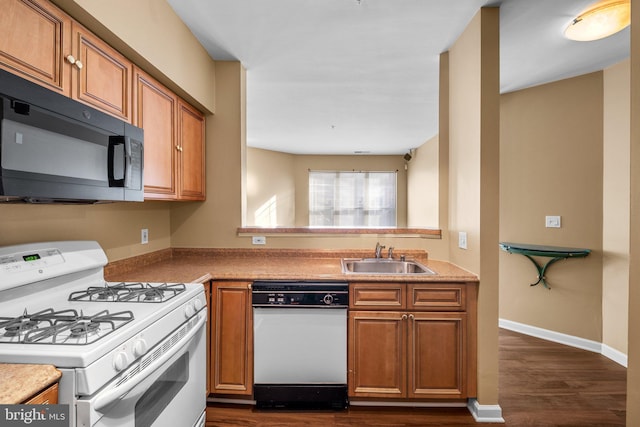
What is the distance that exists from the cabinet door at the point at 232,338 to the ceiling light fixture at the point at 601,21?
2.72 m

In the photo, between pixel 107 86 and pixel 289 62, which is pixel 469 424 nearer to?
pixel 107 86

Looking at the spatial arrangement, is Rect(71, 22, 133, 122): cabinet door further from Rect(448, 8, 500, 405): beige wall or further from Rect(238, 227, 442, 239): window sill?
Rect(448, 8, 500, 405): beige wall

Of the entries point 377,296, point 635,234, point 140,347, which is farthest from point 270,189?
point 635,234

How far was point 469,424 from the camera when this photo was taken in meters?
1.92

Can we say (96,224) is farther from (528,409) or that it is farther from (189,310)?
(528,409)

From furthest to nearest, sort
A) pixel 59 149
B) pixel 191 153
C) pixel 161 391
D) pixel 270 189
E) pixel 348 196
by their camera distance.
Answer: pixel 348 196
pixel 270 189
pixel 191 153
pixel 161 391
pixel 59 149

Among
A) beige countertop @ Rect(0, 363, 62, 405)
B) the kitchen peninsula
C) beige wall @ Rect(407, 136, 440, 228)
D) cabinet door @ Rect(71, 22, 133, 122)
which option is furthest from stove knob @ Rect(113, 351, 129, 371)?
beige wall @ Rect(407, 136, 440, 228)

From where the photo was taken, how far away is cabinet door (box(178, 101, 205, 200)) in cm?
226

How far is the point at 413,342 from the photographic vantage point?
198 cm

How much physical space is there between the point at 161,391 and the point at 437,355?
1531 mm

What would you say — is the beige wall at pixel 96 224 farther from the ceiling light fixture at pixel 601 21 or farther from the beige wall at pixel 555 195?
the beige wall at pixel 555 195

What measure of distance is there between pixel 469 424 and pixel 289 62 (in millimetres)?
2865

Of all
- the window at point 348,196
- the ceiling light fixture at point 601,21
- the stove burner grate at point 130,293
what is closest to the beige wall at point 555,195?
the ceiling light fixture at point 601,21

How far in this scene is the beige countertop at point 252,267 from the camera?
1.97m
